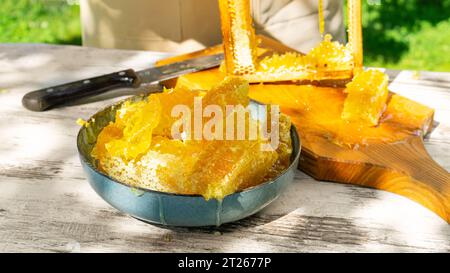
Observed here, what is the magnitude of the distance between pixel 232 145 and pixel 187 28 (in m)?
1.47

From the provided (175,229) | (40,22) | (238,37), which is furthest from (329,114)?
(40,22)

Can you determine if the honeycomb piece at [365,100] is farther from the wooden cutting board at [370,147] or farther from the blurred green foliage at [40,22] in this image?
the blurred green foliage at [40,22]

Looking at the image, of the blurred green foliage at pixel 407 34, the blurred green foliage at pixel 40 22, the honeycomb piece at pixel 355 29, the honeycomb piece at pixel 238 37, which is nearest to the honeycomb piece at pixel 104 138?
the honeycomb piece at pixel 238 37

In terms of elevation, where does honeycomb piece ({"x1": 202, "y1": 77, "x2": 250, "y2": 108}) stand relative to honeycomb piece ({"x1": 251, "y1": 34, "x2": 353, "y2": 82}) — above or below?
above

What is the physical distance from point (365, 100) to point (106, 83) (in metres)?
0.71

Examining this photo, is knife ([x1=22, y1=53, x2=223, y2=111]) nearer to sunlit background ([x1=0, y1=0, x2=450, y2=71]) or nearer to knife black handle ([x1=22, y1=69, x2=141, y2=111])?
knife black handle ([x1=22, y1=69, x2=141, y2=111])

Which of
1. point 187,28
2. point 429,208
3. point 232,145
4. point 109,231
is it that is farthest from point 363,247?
point 187,28

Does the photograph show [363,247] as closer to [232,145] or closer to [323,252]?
[323,252]

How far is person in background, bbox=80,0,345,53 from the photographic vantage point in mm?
2398

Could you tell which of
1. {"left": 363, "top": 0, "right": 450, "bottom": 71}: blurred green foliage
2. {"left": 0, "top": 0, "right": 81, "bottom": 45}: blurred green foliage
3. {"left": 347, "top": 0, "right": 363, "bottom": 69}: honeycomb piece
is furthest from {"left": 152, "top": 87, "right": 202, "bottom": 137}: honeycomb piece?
{"left": 0, "top": 0, "right": 81, "bottom": 45}: blurred green foliage

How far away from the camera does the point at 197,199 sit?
105cm

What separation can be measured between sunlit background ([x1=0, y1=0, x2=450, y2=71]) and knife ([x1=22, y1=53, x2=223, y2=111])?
1.95m

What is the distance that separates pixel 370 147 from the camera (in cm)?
138

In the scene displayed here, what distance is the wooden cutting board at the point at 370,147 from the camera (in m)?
1.27
